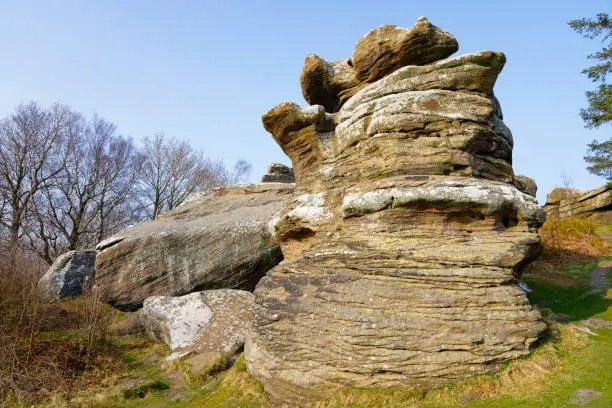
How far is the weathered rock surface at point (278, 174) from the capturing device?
21.6 metres

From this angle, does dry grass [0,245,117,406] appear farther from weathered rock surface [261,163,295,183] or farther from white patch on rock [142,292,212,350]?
weathered rock surface [261,163,295,183]

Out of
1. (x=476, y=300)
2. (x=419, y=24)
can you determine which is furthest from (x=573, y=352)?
(x=419, y=24)

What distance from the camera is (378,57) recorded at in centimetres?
1073

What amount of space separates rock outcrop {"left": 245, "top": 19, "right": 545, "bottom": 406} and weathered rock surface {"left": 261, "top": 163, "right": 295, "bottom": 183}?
11005 millimetres

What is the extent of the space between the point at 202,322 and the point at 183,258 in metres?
4.44

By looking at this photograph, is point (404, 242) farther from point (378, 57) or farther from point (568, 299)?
point (568, 299)

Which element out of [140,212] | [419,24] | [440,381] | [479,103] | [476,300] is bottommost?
[440,381]

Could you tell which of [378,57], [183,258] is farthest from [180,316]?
[378,57]

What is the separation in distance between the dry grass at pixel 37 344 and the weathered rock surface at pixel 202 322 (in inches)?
62.3

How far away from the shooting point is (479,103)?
29.7 ft

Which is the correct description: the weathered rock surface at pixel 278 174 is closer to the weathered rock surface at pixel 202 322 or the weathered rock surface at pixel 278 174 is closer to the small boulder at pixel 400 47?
the weathered rock surface at pixel 202 322

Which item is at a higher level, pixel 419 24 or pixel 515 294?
pixel 419 24

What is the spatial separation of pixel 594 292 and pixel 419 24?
1078 centimetres

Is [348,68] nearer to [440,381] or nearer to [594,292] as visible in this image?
[440,381]
